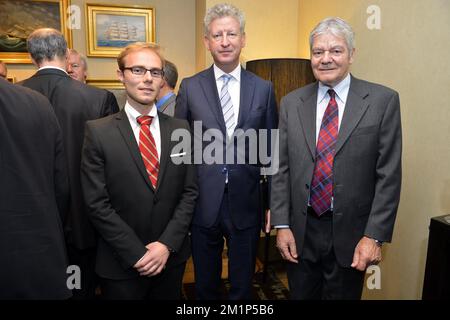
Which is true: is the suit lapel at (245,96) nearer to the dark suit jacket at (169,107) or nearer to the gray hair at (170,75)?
the dark suit jacket at (169,107)

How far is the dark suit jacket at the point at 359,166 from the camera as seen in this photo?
59.4 inches

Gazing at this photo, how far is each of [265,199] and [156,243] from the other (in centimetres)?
68

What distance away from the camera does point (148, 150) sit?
5.33 ft

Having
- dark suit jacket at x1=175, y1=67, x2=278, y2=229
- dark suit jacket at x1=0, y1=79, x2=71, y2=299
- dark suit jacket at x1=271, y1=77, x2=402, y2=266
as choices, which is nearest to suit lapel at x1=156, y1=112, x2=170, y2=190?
dark suit jacket at x1=175, y1=67, x2=278, y2=229

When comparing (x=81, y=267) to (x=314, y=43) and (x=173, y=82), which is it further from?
(x=314, y=43)

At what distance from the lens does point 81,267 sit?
6.86ft

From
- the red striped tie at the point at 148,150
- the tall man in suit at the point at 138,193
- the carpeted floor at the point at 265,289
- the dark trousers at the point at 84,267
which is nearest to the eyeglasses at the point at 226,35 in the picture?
the tall man in suit at the point at 138,193

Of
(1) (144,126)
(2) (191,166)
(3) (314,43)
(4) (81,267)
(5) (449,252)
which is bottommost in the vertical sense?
(4) (81,267)

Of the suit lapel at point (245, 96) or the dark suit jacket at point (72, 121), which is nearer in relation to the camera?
the suit lapel at point (245, 96)

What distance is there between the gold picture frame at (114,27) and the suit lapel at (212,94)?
7.27ft

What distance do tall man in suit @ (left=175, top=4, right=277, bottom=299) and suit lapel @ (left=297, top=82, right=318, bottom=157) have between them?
269 mm

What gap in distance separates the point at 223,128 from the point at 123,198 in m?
0.60

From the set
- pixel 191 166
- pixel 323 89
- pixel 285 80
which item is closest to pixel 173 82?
pixel 285 80

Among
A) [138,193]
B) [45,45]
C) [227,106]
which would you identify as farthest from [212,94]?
[45,45]
